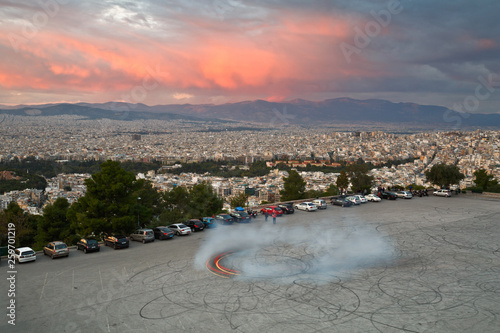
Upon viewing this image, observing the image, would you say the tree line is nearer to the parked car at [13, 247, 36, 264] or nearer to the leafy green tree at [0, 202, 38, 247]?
the leafy green tree at [0, 202, 38, 247]

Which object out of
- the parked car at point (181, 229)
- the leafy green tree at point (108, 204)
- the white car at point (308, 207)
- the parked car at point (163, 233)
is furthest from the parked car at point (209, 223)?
the white car at point (308, 207)

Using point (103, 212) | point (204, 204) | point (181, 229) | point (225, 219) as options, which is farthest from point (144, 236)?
point (204, 204)

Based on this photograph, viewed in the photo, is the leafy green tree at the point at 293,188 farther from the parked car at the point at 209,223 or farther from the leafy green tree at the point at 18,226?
the leafy green tree at the point at 18,226

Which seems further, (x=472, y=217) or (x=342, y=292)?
(x=472, y=217)

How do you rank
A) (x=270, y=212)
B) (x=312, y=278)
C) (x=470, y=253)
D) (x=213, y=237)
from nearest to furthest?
(x=312, y=278)
(x=470, y=253)
(x=213, y=237)
(x=270, y=212)

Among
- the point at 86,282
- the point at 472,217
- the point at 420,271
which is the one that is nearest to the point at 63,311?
the point at 86,282

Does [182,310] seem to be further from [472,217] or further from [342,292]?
[472,217]

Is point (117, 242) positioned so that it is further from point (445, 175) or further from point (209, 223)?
point (445, 175)
